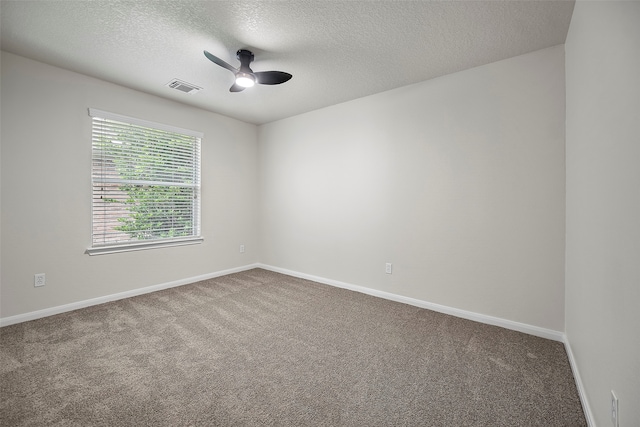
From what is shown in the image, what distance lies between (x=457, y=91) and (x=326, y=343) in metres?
2.88

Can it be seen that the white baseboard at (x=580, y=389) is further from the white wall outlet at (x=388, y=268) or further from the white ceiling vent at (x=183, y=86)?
the white ceiling vent at (x=183, y=86)

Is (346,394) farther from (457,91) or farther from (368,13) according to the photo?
(457,91)

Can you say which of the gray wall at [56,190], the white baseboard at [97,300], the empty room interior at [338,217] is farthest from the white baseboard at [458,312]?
the gray wall at [56,190]

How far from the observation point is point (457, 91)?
9.73 ft

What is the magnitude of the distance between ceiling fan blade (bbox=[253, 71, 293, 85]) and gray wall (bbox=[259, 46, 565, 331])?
146cm

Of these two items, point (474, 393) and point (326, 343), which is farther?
point (326, 343)

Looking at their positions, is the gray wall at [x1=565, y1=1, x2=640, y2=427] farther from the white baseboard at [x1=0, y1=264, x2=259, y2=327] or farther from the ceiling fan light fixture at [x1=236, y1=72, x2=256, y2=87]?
the white baseboard at [x1=0, y1=264, x2=259, y2=327]

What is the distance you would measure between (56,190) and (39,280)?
95 cm

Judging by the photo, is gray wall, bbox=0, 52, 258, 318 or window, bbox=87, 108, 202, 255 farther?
window, bbox=87, 108, 202, 255

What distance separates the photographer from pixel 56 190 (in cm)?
296

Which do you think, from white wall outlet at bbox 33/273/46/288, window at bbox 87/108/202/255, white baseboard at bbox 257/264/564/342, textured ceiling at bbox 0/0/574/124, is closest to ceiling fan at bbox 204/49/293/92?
textured ceiling at bbox 0/0/574/124

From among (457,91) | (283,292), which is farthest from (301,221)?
(457,91)

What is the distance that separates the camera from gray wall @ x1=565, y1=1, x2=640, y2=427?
1.03 metres

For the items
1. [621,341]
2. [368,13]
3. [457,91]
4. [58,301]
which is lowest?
[58,301]
